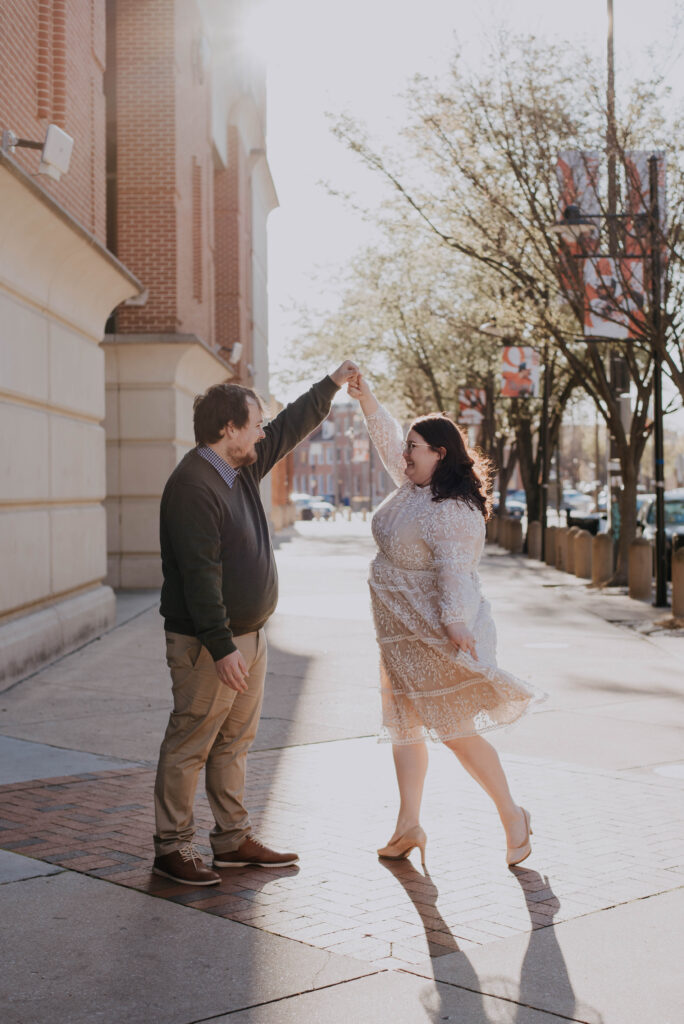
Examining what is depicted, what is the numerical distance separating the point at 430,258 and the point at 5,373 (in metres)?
18.1

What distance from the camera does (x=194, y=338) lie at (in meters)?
18.5

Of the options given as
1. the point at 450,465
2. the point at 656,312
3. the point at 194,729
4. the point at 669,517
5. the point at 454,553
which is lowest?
the point at 194,729

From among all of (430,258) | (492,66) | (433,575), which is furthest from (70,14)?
(430,258)

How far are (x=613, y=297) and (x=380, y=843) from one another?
12.0 metres

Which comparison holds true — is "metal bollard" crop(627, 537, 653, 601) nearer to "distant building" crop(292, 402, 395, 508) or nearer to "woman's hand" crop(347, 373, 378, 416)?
"woman's hand" crop(347, 373, 378, 416)

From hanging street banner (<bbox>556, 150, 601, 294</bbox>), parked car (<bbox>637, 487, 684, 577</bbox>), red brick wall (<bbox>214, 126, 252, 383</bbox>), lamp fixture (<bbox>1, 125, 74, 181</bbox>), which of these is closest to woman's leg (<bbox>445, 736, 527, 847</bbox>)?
lamp fixture (<bbox>1, 125, 74, 181</bbox>)

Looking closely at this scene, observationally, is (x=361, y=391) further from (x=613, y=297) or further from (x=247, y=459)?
(x=613, y=297)

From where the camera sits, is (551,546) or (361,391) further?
(551,546)

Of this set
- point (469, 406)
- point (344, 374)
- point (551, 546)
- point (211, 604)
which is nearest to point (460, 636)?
point (211, 604)

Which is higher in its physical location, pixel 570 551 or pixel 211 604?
pixel 211 604

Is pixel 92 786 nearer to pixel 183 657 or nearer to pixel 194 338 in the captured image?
pixel 183 657

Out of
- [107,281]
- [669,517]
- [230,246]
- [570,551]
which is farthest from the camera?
[230,246]

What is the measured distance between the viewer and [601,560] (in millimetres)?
20391

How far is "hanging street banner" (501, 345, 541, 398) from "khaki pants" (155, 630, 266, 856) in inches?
943
